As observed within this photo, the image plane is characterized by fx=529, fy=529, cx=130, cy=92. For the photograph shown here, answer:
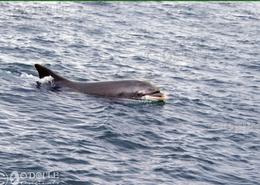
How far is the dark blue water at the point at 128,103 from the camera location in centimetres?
1964

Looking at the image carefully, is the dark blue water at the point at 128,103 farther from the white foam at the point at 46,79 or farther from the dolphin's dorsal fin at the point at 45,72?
the dolphin's dorsal fin at the point at 45,72

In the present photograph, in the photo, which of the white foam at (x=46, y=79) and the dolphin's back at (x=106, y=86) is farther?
the white foam at (x=46, y=79)

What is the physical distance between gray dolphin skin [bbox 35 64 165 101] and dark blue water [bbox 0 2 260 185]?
1.89ft

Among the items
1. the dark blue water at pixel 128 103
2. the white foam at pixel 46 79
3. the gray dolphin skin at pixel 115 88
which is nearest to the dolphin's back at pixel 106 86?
the gray dolphin skin at pixel 115 88

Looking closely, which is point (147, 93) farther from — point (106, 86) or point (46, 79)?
point (46, 79)

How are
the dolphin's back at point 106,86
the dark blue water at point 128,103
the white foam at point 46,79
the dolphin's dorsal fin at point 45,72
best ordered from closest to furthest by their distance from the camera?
1. the dark blue water at point 128,103
2. the dolphin's back at point 106,86
3. the dolphin's dorsal fin at point 45,72
4. the white foam at point 46,79

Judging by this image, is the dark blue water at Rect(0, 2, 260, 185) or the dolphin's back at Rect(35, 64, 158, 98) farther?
the dolphin's back at Rect(35, 64, 158, 98)

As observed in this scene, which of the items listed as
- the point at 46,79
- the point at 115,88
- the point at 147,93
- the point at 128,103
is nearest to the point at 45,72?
the point at 46,79

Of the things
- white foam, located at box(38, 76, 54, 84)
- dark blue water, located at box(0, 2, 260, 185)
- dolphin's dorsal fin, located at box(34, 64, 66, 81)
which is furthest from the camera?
white foam, located at box(38, 76, 54, 84)

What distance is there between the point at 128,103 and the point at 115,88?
1149 millimetres

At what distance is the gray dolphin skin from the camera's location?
27703 millimetres

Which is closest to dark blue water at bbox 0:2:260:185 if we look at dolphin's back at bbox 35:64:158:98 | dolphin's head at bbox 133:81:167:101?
dolphin's head at bbox 133:81:167:101

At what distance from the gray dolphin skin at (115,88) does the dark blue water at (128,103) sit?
58 cm

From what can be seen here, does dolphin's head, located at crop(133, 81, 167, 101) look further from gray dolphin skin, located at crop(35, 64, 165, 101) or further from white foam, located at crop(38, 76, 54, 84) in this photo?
white foam, located at crop(38, 76, 54, 84)
